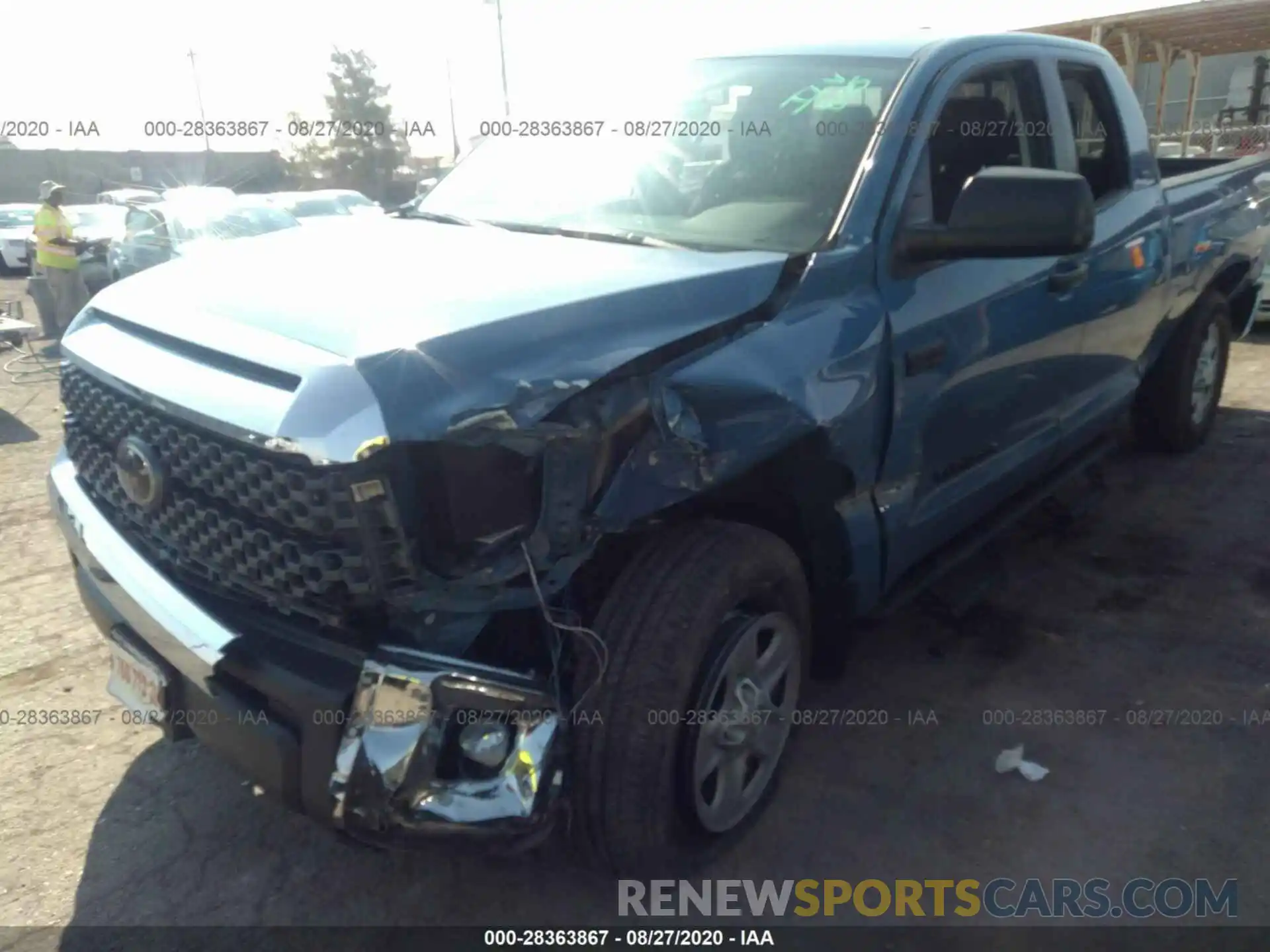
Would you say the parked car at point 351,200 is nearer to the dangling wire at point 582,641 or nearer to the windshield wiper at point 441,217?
the windshield wiper at point 441,217

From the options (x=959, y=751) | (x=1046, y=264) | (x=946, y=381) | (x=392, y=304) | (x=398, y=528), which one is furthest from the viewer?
(x=1046, y=264)

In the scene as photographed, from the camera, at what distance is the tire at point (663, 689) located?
2131 mm

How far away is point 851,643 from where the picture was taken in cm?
301

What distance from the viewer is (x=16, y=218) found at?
781 inches

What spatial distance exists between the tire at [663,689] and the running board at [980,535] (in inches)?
27.7

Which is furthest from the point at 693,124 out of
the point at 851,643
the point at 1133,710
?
the point at 1133,710

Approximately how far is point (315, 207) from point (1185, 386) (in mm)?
13507

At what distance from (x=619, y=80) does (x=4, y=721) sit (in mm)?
2869

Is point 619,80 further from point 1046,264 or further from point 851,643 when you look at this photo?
point 851,643

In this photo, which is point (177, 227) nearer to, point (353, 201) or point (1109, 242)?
point (353, 201)

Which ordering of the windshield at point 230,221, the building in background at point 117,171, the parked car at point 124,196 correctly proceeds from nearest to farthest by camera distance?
the windshield at point 230,221 → the parked car at point 124,196 → the building in background at point 117,171

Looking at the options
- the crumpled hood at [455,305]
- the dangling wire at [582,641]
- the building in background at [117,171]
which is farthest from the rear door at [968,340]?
the building in background at [117,171]

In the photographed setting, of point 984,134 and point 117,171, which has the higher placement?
point 984,134

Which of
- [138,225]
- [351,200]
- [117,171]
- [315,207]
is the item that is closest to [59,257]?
[138,225]
